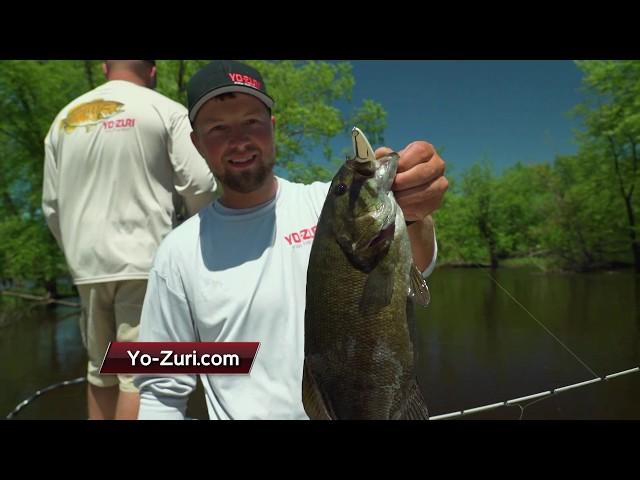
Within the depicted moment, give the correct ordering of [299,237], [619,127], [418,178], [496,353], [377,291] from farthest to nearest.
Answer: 1. [619,127]
2. [496,353]
3. [299,237]
4. [418,178]
5. [377,291]

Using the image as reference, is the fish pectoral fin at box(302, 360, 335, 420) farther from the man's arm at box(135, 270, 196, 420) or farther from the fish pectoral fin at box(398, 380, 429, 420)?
the man's arm at box(135, 270, 196, 420)

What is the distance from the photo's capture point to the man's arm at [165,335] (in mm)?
2131

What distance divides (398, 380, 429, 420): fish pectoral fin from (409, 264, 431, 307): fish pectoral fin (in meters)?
0.28

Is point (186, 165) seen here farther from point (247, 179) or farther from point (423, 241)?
point (423, 241)

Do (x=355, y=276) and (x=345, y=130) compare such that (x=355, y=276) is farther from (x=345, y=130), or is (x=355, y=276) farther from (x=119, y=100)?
(x=345, y=130)

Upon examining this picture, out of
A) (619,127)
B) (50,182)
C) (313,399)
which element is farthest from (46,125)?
(619,127)

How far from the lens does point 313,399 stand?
5.29 feet

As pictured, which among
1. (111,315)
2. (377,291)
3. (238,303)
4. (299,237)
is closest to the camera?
(377,291)

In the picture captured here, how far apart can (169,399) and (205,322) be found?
40 cm

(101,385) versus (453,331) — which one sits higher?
(101,385)

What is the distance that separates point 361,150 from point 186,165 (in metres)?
1.91
